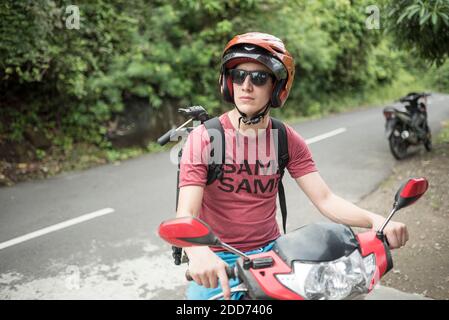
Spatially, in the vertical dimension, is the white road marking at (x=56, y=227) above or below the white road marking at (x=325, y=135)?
above

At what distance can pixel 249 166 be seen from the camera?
7.95ft

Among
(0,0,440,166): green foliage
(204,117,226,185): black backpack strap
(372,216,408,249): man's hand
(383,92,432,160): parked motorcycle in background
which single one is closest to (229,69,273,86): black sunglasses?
(204,117,226,185): black backpack strap

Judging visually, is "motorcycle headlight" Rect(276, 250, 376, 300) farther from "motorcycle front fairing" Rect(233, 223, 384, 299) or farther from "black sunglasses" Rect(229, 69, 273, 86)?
"black sunglasses" Rect(229, 69, 273, 86)

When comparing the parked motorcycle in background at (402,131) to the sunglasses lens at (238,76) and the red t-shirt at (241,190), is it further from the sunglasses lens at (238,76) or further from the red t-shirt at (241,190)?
the sunglasses lens at (238,76)

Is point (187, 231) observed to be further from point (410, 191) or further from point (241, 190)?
point (410, 191)

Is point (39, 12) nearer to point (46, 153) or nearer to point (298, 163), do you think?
point (46, 153)

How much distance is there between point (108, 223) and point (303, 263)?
469cm

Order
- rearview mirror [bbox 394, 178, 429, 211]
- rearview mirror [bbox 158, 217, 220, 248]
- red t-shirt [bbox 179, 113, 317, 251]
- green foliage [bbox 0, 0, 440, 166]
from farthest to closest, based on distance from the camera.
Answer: green foliage [bbox 0, 0, 440, 166] → red t-shirt [bbox 179, 113, 317, 251] → rearview mirror [bbox 394, 178, 429, 211] → rearview mirror [bbox 158, 217, 220, 248]

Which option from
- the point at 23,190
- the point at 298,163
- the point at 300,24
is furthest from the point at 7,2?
the point at 300,24

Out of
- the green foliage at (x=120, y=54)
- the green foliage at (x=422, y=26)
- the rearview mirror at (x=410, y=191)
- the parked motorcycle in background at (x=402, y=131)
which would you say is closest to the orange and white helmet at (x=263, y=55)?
the rearview mirror at (x=410, y=191)

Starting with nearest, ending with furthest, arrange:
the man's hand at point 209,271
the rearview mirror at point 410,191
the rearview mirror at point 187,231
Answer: the rearview mirror at point 187,231 → the man's hand at point 209,271 → the rearview mirror at point 410,191

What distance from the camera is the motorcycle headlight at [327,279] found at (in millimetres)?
1640

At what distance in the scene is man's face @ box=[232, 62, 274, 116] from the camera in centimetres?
233

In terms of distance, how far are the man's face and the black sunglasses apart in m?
0.01
